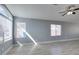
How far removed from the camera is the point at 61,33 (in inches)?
84.0

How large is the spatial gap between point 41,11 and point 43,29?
1.01 ft

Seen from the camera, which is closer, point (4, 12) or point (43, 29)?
point (4, 12)

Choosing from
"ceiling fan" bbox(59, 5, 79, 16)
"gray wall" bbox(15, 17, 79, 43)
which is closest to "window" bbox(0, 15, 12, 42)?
"gray wall" bbox(15, 17, 79, 43)

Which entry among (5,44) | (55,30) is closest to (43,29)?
(55,30)

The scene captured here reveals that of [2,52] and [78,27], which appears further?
[78,27]

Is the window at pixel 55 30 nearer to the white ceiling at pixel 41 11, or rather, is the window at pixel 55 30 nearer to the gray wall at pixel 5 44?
the white ceiling at pixel 41 11

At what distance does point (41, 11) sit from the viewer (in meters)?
2.08

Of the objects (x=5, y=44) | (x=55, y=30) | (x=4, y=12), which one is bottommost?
(x=5, y=44)

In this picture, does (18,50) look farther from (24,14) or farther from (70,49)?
(70,49)

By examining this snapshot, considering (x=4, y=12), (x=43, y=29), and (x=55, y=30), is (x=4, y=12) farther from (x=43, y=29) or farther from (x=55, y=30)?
(x=55, y=30)

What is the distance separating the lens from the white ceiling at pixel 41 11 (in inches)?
76.0
